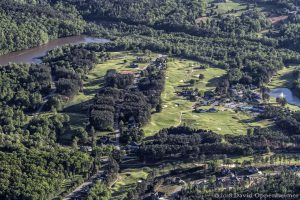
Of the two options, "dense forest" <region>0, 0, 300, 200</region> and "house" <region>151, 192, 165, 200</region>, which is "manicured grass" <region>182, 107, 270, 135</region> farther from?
"house" <region>151, 192, 165, 200</region>

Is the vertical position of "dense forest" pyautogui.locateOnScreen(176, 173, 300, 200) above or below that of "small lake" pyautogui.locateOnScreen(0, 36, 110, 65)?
below

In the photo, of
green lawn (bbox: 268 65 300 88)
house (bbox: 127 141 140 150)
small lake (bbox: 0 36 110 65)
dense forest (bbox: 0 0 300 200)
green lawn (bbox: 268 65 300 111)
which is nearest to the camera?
dense forest (bbox: 0 0 300 200)

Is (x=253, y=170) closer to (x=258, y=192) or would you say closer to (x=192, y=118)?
(x=258, y=192)

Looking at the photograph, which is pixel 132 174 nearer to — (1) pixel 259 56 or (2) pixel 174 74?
(2) pixel 174 74

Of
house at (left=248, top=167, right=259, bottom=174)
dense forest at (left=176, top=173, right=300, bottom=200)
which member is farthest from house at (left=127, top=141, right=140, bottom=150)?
house at (left=248, top=167, right=259, bottom=174)

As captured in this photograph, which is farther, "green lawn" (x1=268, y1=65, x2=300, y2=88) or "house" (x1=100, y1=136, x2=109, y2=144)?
"green lawn" (x1=268, y1=65, x2=300, y2=88)

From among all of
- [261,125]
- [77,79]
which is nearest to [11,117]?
[77,79]

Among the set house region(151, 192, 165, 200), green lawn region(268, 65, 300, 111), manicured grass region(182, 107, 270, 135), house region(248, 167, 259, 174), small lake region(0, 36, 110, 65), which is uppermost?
small lake region(0, 36, 110, 65)
